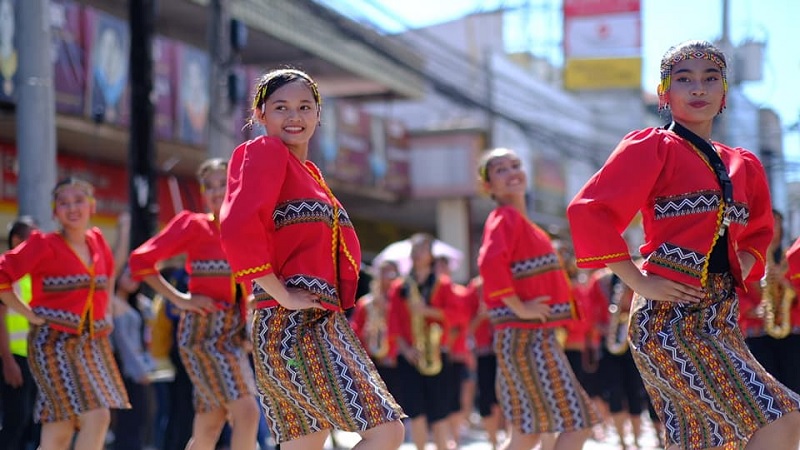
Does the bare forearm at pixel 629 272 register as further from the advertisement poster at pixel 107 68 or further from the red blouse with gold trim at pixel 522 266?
the advertisement poster at pixel 107 68

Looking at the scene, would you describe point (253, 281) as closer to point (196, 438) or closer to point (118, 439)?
point (196, 438)

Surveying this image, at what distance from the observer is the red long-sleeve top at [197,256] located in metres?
7.25

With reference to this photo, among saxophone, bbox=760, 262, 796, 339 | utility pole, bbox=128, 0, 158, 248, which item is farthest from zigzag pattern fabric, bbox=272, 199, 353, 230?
utility pole, bbox=128, 0, 158, 248

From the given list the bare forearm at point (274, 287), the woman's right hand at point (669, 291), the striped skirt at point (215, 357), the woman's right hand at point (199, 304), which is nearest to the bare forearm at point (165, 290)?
the woman's right hand at point (199, 304)

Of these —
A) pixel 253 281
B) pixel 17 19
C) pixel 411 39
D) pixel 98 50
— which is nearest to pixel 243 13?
pixel 98 50

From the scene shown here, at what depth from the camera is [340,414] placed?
14.9 feet

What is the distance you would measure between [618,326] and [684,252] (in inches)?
267

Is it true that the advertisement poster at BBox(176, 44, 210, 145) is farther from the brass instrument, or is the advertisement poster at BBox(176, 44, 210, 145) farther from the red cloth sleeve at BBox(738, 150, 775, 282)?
the red cloth sleeve at BBox(738, 150, 775, 282)

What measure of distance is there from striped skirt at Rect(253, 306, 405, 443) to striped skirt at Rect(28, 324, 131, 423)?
2.52 m

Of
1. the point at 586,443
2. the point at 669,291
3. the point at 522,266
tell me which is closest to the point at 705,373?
the point at 669,291

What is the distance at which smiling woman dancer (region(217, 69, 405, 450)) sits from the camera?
14.9ft

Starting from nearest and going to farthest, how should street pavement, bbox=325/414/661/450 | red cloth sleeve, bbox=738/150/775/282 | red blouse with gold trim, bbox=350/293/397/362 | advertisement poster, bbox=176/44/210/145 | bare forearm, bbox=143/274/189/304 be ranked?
red cloth sleeve, bbox=738/150/775/282
bare forearm, bbox=143/274/189/304
red blouse with gold trim, bbox=350/293/397/362
street pavement, bbox=325/414/661/450
advertisement poster, bbox=176/44/210/145

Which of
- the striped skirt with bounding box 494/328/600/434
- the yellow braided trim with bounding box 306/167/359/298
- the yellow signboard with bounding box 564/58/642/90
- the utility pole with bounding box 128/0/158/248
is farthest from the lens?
the yellow signboard with bounding box 564/58/642/90

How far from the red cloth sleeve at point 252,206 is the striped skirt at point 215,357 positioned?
2.61 meters
